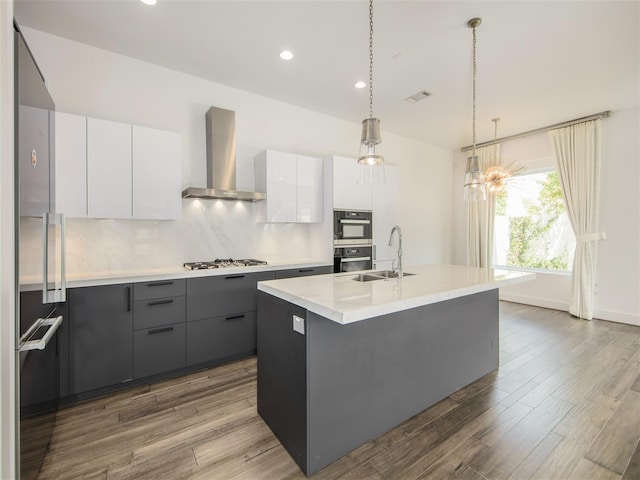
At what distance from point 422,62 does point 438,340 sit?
9.04ft

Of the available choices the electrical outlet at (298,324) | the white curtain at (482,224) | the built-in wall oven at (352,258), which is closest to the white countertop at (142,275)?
the built-in wall oven at (352,258)

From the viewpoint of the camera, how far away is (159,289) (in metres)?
2.59

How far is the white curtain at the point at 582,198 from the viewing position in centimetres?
443

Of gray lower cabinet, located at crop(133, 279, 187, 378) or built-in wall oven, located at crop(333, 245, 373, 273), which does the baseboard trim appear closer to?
built-in wall oven, located at crop(333, 245, 373, 273)

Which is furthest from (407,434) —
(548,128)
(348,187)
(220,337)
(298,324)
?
(548,128)

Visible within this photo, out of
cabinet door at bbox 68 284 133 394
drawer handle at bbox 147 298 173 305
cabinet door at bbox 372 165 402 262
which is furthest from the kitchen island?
cabinet door at bbox 372 165 402 262

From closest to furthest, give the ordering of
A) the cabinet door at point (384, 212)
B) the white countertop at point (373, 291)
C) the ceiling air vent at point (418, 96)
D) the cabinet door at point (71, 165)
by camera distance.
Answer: the white countertop at point (373, 291)
the cabinet door at point (71, 165)
the ceiling air vent at point (418, 96)
the cabinet door at point (384, 212)

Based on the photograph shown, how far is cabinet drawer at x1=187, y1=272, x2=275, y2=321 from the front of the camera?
2752mm

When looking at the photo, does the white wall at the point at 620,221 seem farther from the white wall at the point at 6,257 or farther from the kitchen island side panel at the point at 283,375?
the white wall at the point at 6,257

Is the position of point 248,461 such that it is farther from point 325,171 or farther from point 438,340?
point 325,171

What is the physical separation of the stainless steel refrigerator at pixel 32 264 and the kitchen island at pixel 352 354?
119 cm

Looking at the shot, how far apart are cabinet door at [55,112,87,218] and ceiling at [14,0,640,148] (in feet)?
2.92

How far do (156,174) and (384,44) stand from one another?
2.50 metres

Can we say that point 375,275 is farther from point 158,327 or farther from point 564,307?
point 564,307
